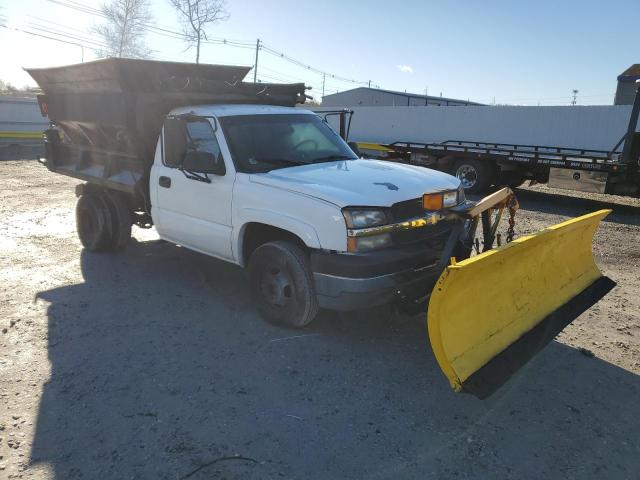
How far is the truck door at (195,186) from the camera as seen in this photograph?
15.4 ft

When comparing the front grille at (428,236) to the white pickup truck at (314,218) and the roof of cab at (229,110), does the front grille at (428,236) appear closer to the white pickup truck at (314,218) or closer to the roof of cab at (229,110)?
the white pickup truck at (314,218)

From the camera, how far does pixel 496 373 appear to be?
3297 millimetres

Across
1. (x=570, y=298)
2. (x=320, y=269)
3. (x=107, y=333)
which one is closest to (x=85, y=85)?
(x=107, y=333)

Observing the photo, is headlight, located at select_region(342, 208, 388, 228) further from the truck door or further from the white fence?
the white fence

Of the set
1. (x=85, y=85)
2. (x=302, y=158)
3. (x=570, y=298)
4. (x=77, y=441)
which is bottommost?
(x=77, y=441)

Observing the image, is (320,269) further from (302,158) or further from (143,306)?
(143,306)

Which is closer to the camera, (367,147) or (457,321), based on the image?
(457,321)

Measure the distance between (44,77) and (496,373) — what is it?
683cm

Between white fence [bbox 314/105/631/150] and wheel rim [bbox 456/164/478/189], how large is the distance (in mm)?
3682

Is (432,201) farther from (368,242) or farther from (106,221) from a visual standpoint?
(106,221)

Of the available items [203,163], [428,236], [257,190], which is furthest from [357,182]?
[203,163]

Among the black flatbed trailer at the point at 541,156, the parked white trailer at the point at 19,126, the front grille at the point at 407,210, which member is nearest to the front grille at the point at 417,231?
the front grille at the point at 407,210

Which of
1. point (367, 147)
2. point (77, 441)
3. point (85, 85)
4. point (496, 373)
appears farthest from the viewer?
point (367, 147)

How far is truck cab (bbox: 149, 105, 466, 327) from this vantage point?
3.86m
